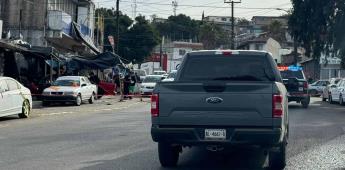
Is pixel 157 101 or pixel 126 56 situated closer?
pixel 157 101

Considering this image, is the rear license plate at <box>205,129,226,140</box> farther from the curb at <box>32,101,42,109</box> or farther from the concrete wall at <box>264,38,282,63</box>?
the concrete wall at <box>264,38,282,63</box>

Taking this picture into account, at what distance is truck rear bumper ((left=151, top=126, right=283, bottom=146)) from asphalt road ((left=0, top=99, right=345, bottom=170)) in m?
1.05

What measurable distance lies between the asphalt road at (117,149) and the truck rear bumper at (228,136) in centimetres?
105

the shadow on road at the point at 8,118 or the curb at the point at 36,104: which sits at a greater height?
the shadow on road at the point at 8,118

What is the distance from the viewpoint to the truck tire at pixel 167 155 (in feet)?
33.4

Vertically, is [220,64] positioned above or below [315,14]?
below

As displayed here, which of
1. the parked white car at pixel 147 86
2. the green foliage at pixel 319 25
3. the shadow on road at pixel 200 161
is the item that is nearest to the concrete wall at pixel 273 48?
the parked white car at pixel 147 86

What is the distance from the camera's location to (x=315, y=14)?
122 feet

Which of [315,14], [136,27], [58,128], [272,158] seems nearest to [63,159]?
[272,158]

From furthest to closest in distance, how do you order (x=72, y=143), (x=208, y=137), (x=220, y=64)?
(x=72, y=143) < (x=220, y=64) < (x=208, y=137)

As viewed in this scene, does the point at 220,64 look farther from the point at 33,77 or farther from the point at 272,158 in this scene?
the point at 33,77

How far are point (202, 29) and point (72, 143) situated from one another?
339 feet

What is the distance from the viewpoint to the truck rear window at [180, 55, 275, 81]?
10.6 metres

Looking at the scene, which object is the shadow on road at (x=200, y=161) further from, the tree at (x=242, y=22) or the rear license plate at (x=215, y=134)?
the tree at (x=242, y=22)
